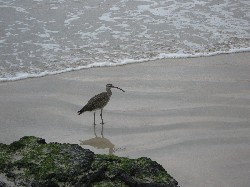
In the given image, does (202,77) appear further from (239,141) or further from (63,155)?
(63,155)

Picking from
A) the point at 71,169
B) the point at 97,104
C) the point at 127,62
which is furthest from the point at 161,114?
the point at 71,169

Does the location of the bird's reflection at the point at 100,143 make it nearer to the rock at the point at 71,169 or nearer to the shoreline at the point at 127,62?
the rock at the point at 71,169

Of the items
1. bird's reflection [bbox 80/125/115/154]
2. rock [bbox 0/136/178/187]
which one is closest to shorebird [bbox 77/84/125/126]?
bird's reflection [bbox 80/125/115/154]

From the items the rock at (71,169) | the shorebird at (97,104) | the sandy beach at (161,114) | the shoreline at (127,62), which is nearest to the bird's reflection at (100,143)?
the sandy beach at (161,114)

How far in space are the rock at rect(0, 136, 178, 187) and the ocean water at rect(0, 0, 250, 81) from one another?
4.91 m

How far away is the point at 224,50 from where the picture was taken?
428 inches

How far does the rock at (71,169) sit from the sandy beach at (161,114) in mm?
1179

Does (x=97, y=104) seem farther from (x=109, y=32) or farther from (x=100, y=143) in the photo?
(x=109, y=32)

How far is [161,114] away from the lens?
7824mm

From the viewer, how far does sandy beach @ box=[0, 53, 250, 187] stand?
6352 mm

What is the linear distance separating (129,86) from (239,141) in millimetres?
2791

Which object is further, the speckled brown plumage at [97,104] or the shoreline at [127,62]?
the shoreline at [127,62]

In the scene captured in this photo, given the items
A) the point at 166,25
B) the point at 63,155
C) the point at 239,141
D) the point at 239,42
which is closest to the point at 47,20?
the point at 166,25

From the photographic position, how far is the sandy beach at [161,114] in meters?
6.35
